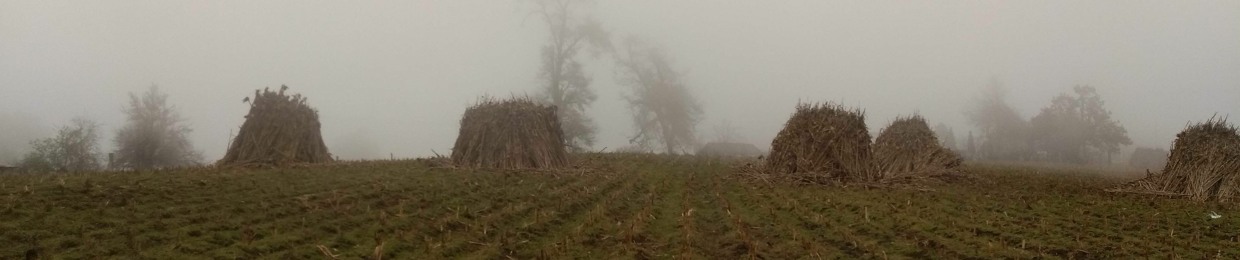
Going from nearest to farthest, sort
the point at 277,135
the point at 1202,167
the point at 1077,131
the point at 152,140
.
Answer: the point at 1202,167
the point at 277,135
the point at 152,140
the point at 1077,131

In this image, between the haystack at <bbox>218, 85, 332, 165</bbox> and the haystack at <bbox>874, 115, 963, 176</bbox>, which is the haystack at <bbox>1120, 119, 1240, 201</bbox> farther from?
the haystack at <bbox>218, 85, 332, 165</bbox>

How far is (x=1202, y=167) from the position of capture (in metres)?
13.6

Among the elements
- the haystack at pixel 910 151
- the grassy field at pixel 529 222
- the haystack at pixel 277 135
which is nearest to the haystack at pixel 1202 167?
the grassy field at pixel 529 222

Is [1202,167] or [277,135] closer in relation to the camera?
[1202,167]

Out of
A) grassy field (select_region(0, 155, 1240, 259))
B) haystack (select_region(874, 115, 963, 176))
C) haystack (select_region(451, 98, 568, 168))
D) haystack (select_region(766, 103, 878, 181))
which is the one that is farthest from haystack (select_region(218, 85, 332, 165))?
haystack (select_region(874, 115, 963, 176))

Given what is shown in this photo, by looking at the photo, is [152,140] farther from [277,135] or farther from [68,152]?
[277,135]

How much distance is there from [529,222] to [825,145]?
10.4m

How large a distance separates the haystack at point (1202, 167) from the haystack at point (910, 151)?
4.45m

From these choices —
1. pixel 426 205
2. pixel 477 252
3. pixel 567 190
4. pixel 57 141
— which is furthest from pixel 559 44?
pixel 477 252

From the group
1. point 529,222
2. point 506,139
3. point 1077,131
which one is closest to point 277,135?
point 506,139

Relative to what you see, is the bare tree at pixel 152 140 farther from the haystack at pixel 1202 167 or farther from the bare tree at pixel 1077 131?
the bare tree at pixel 1077 131

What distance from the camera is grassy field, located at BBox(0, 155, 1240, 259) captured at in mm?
7191

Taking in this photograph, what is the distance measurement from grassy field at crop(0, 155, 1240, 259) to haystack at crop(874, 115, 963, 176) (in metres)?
4.50

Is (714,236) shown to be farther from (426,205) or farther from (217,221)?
(217,221)
